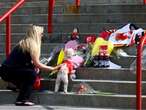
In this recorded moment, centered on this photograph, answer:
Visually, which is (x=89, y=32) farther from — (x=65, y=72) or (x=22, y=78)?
(x=22, y=78)

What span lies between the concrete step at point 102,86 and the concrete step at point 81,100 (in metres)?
0.19

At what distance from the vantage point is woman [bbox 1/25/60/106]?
8203mm

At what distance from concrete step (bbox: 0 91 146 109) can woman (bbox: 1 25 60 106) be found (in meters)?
0.25

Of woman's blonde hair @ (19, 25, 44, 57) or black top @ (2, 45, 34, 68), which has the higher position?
woman's blonde hair @ (19, 25, 44, 57)

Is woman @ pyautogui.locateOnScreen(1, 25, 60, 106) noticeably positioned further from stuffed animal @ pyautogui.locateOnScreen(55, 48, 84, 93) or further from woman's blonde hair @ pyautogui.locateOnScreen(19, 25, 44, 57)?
stuffed animal @ pyautogui.locateOnScreen(55, 48, 84, 93)

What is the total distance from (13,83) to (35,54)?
613 millimetres

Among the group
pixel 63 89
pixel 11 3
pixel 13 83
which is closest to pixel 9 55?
pixel 13 83

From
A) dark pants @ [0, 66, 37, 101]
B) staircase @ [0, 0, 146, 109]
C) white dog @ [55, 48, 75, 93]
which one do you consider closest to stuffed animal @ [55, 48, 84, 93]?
white dog @ [55, 48, 75, 93]

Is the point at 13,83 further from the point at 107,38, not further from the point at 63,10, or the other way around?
the point at 63,10

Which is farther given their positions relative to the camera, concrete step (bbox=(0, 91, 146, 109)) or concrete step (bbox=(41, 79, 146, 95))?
concrete step (bbox=(41, 79, 146, 95))

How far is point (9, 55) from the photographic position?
8.51 metres

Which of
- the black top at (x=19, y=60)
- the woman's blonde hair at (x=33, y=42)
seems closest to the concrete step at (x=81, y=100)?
the black top at (x=19, y=60)

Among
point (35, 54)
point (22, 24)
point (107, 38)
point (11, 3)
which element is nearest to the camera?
point (35, 54)

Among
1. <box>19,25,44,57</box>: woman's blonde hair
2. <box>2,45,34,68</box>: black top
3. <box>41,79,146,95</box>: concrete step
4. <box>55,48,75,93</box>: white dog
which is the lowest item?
<box>41,79,146,95</box>: concrete step
